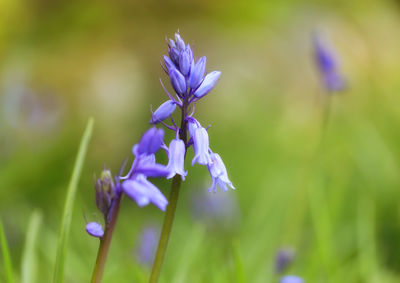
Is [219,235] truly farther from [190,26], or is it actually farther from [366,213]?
[190,26]

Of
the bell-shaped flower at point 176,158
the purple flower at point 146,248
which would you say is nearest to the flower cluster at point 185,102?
the bell-shaped flower at point 176,158

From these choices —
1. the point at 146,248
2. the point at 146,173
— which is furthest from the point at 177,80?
the point at 146,248

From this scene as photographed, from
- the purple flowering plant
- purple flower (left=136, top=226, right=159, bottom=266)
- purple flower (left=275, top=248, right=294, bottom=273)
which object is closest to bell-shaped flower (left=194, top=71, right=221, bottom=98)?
the purple flowering plant

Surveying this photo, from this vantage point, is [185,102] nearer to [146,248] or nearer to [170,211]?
[170,211]

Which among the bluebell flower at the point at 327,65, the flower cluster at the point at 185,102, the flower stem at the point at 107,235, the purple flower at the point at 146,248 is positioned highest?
the bluebell flower at the point at 327,65

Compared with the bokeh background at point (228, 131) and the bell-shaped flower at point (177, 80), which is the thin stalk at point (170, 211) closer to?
the bell-shaped flower at point (177, 80)

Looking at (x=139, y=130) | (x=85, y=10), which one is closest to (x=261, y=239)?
(x=139, y=130)
